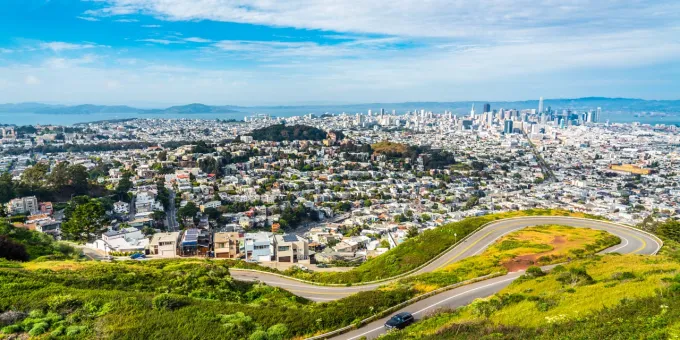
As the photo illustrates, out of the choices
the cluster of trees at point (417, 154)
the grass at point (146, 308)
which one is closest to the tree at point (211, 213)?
the grass at point (146, 308)

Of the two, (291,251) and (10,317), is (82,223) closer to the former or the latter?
(291,251)

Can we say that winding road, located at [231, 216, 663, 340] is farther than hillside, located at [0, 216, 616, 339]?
Yes

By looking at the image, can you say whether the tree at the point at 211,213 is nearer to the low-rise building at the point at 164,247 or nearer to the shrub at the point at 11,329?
the low-rise building at the point at 164,247

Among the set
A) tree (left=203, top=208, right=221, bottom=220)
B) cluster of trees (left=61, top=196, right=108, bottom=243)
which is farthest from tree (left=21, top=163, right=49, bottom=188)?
cluster of trees (left=61, top=196, right=108, bottom=243)

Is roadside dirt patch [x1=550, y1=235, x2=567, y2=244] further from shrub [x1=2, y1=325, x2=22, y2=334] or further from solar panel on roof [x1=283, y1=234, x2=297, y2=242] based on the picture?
shrub [x1=2, y1=325, x2=22, y2=334]

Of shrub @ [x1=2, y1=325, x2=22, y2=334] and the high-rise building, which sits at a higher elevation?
the high-rise building

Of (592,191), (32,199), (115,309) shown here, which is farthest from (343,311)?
(592,191)

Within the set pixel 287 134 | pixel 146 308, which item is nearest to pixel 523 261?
pixel 146 308
